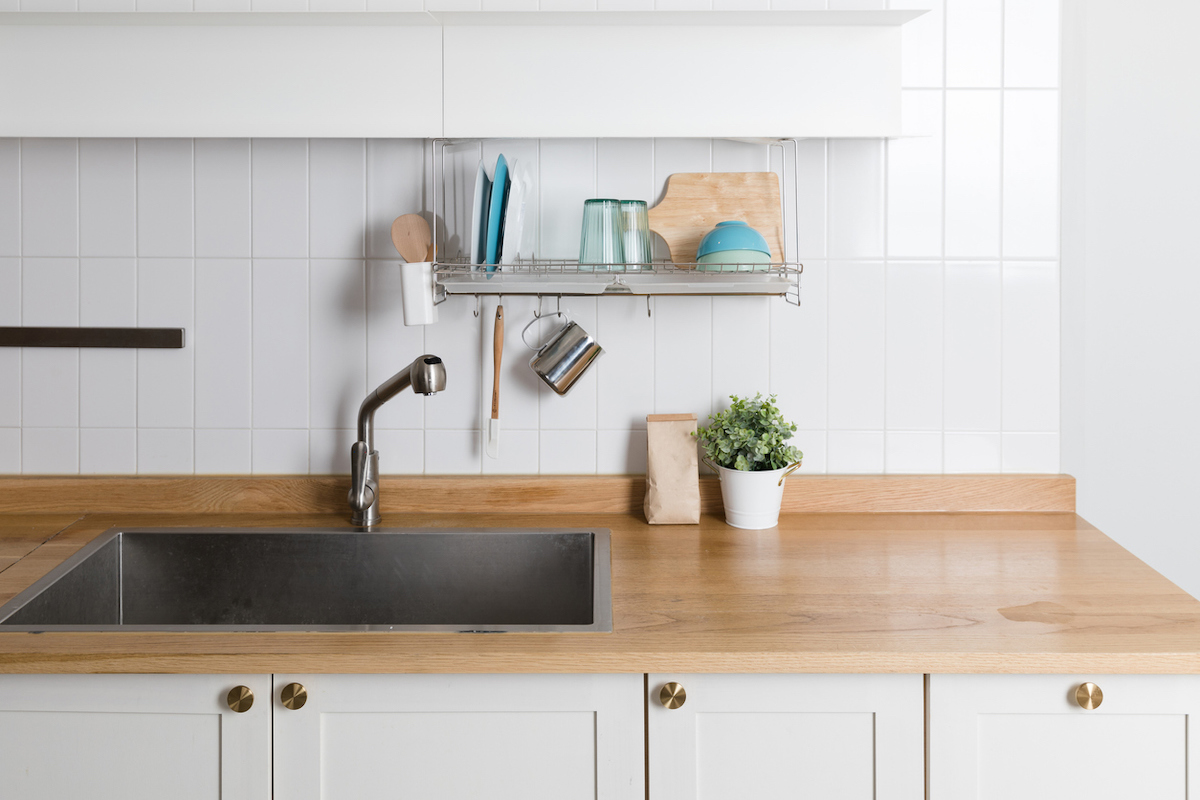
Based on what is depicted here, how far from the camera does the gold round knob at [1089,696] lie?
117 cm

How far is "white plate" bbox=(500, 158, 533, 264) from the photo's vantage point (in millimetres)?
1606

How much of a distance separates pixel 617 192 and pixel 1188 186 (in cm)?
113

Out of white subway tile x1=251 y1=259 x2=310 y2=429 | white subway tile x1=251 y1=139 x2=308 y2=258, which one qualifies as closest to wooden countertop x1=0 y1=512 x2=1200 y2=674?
white subway tile x1=251 y1=259 x2=310 y2=429

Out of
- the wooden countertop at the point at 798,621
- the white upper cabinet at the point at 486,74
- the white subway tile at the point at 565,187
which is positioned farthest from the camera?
the white subway tile at the point at 565,187

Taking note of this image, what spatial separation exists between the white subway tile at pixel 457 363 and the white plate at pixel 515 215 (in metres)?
0.20

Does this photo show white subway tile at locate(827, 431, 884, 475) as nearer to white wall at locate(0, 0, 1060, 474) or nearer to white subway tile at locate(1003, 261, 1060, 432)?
white wall at locate(0, 0, 1060, 474)

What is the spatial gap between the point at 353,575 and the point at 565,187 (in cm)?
84

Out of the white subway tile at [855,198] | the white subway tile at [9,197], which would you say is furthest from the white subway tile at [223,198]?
the white subway tile at [855,198]

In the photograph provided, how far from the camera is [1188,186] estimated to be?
1.80m

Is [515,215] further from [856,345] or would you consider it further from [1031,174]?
[1031,174]

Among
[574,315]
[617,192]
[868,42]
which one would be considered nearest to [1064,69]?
[868,42]

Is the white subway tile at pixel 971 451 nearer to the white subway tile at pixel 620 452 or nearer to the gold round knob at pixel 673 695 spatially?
the white subway tile at pixel 620 452

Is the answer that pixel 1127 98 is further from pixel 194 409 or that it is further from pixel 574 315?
pixel 194 409

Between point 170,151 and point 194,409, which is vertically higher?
point 170,151
